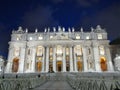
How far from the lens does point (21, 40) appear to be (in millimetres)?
67688

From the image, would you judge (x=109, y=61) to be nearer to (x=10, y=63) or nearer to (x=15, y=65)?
(x=10, y=63)

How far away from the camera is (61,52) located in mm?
65188

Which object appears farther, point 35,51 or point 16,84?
point 35,51

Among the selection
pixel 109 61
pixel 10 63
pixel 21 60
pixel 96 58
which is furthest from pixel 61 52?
pixel 10 63

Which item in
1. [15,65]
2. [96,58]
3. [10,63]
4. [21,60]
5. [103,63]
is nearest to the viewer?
[96,58]

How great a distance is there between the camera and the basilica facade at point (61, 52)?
6266cm

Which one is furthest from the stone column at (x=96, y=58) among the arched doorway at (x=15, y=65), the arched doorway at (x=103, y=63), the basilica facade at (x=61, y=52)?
the arched doorway at (x=15, y=65)

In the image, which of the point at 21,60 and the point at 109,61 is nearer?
the point at 109,61

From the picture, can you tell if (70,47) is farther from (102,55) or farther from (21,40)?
(21,40)

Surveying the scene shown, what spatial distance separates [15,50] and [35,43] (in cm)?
972

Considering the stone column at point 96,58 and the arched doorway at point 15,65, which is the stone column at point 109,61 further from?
the arched doorway at point 15,65

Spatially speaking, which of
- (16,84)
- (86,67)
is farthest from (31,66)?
(16,84)

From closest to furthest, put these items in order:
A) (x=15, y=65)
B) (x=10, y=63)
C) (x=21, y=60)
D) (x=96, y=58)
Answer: (x=96, y=58)
(x=21, y=60)
(x=10, y=63)
(x=15, y=65)

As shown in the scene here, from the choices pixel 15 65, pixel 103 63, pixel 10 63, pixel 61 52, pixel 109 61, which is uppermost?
pixel 61 52
